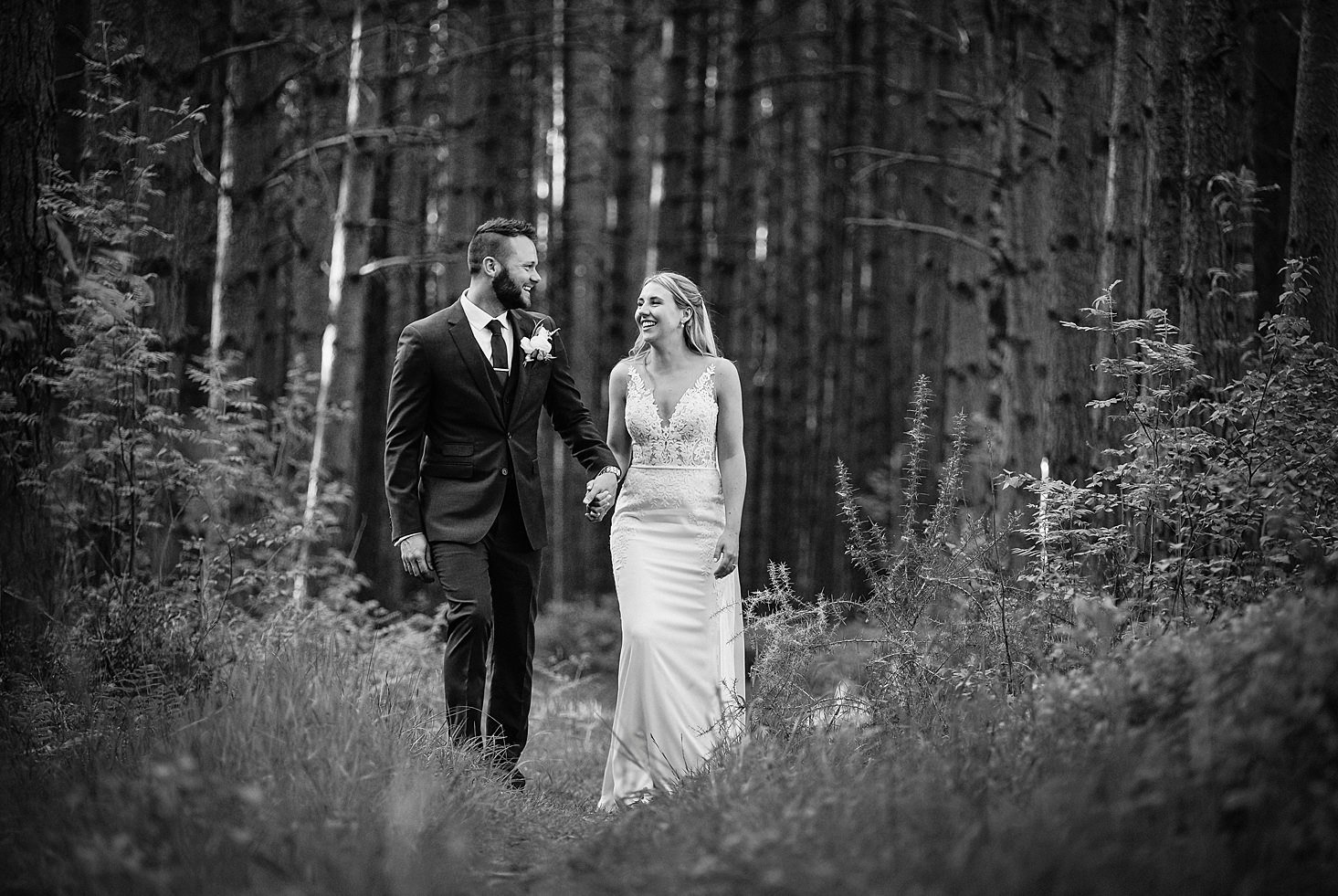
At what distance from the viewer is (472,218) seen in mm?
14188

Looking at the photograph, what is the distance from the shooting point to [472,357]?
5898 millimetres

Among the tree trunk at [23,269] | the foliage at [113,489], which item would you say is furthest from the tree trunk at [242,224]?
the tree trunk at [23,269]

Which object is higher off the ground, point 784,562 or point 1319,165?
point 1319,165

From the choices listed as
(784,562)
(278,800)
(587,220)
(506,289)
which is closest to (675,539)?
(506,289)

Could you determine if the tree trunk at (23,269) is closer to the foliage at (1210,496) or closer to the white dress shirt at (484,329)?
the white dress shirt at (484,329)

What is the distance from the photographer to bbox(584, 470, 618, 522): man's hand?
590cm

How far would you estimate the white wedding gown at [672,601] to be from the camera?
5.88m

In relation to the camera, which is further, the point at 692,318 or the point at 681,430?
the point at 692,318

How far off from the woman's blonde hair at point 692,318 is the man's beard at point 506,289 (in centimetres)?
81

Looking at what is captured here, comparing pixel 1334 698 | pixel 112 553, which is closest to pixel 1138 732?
pixel 1334 698

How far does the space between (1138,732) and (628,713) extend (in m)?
2.92

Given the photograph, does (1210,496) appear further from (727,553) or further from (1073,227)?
(1073,227)

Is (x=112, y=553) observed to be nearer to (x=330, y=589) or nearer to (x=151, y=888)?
(x=330, y=589)

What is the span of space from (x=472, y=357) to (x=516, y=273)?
1.67 feet
